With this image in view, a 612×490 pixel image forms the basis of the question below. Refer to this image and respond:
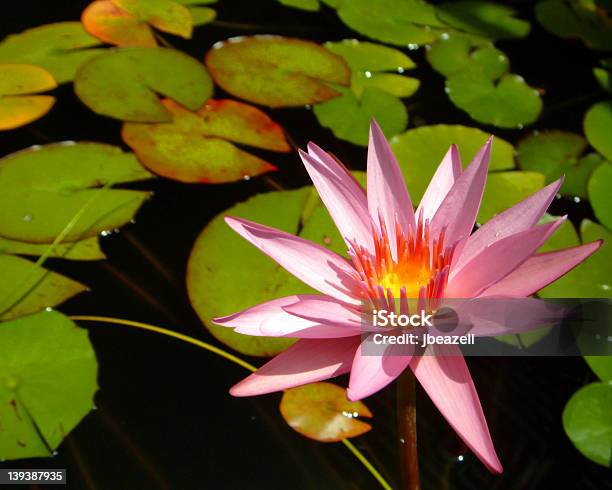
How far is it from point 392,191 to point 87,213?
0.77 meters

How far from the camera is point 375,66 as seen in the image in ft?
6.28

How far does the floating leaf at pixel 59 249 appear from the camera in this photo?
141 centimetres

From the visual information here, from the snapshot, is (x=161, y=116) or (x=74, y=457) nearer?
(x=74, y=457)

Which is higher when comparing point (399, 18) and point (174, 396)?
point (399, 18)

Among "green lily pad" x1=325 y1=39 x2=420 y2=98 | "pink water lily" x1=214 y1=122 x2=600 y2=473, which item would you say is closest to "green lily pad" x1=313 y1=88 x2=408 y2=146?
"green lily pad" x1=325 y1=39 x2=420 y2=98

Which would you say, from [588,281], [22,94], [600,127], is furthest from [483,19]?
[22,94]

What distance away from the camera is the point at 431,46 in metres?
2.01

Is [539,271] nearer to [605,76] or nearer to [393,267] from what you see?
[393,267]

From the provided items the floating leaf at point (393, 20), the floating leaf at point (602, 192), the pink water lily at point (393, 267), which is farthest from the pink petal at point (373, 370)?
the floating leaf at point (393, 20)

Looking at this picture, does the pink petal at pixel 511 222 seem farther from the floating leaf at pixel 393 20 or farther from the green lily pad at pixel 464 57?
the floating leaf at pixel 393 20

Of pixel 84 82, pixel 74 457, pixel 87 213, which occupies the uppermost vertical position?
pixel 84 82

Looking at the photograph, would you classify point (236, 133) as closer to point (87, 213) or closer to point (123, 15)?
point (87, 213)

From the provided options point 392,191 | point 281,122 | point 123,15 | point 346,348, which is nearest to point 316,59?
point 281,122

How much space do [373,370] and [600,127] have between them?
1234 millimetres
